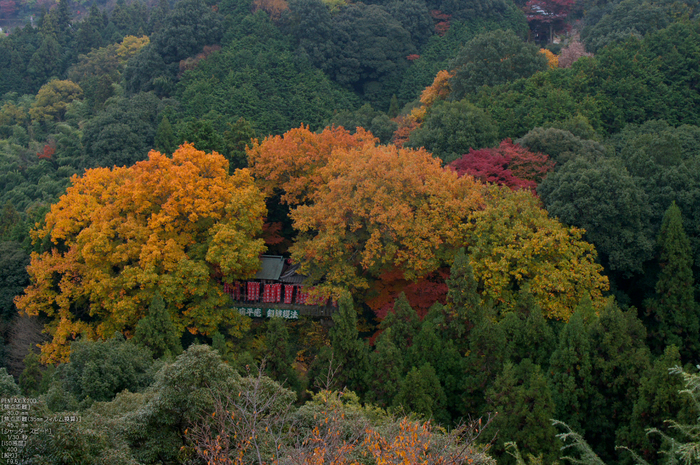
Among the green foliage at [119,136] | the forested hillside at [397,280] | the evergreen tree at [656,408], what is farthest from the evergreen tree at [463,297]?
the green foliage at [119,136]

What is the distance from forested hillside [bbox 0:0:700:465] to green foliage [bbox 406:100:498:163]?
0.13 metres

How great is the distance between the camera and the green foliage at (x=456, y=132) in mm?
27625

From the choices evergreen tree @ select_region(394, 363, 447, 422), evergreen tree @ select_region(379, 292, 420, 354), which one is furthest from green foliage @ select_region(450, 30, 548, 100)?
evergreen tree @ select_region(394, 363, 447, 422)

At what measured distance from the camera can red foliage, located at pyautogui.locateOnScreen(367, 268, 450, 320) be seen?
817 inches

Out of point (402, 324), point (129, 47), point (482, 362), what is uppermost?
point (129, 47)

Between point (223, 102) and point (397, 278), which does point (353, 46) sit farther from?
point (397, 278)

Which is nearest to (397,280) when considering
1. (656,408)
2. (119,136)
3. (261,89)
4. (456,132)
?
(456,132)

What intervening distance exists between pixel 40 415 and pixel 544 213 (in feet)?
59.3

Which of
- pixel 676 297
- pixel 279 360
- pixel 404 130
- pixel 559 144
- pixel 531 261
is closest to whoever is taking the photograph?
pixel 279 360

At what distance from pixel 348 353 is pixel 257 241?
7.17 metres

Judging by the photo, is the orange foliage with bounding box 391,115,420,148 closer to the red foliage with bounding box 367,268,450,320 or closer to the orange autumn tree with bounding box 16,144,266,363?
the orange autumn tree with bounding box 16,144,266,363

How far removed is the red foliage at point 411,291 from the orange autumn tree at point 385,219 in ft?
1.46

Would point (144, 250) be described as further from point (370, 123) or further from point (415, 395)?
point (370, 123)

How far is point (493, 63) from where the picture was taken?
3538 centimetres
